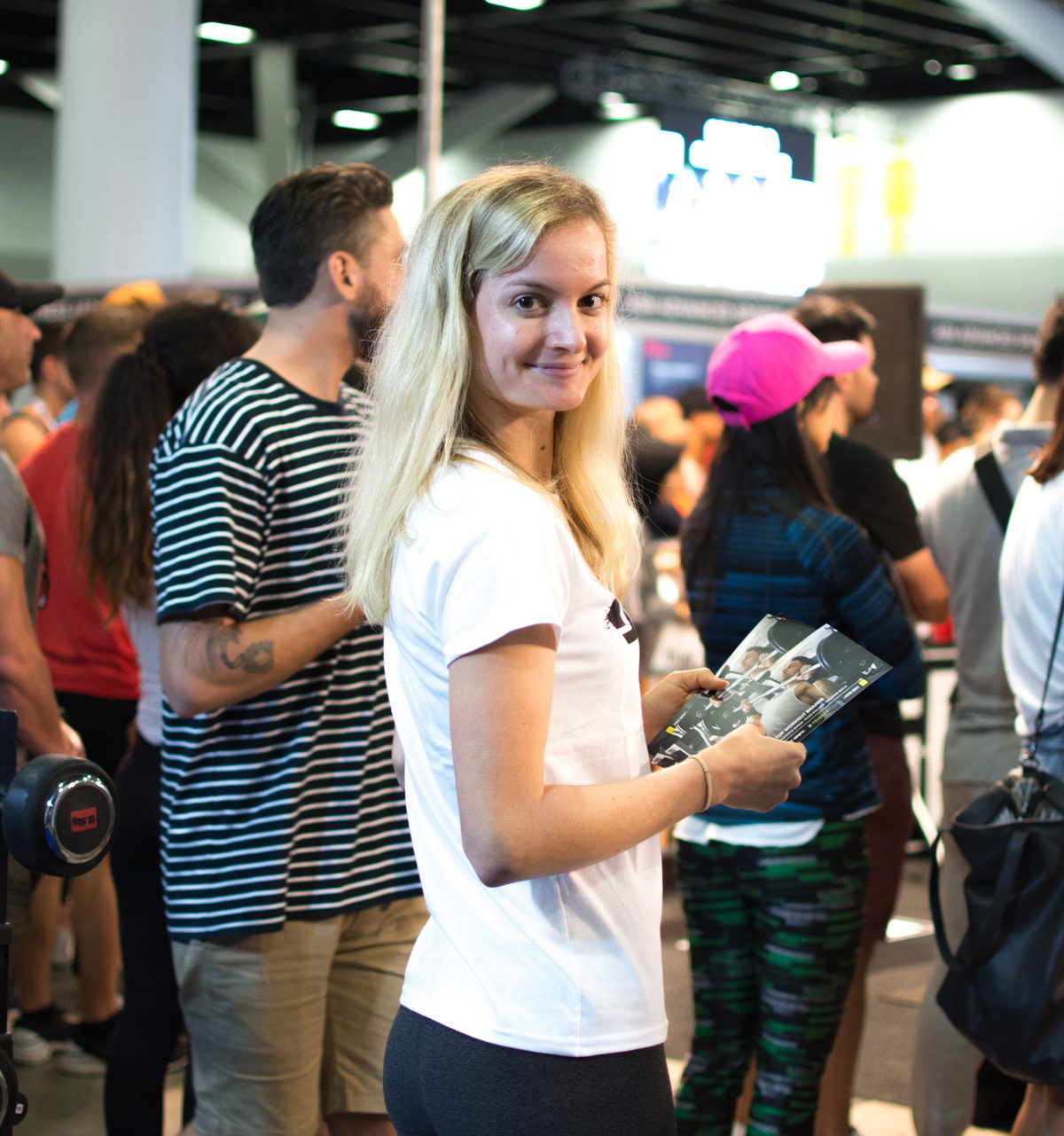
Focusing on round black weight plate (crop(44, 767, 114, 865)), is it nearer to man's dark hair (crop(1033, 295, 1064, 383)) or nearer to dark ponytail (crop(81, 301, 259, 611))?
dark ponytail (crop(81, 301, 259, 611))

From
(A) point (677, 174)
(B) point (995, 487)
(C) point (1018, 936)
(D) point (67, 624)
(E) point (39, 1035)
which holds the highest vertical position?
(A) point (677, 174)

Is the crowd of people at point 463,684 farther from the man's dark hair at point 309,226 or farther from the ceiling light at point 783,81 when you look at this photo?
the ceiling light at point 783,81

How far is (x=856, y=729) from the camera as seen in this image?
246 centimetres

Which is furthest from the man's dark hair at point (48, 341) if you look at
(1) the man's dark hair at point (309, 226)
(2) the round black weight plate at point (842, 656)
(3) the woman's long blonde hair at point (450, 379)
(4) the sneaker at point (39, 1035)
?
(2) the round black weight plate at point (842, 656)

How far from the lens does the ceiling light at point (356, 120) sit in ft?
58.5

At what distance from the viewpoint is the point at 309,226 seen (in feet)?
6.98

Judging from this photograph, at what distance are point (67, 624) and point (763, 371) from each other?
196cm

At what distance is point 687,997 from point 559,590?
3.40m

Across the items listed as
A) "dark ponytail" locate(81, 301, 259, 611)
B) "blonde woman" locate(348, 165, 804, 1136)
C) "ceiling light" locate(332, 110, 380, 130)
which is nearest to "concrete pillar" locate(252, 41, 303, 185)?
"ceiling light" locate(332, 110, 380, 130)

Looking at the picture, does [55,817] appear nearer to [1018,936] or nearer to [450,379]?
[450,379]

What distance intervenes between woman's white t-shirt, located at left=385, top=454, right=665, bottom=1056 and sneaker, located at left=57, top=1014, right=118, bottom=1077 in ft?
8.60

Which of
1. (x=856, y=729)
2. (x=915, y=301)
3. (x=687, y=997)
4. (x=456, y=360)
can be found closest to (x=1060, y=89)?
(x=915, y=301)

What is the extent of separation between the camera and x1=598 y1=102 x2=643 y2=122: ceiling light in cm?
1638

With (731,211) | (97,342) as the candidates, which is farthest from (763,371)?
(731,211)
